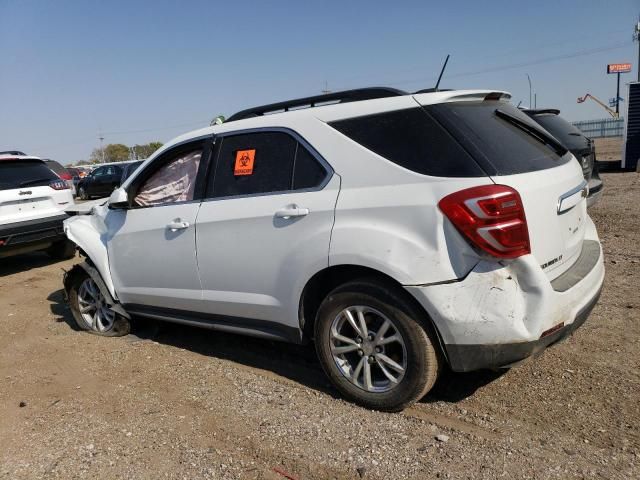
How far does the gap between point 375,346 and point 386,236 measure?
2.21 ft

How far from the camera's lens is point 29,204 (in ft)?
25.7

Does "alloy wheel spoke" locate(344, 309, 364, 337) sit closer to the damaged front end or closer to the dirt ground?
the dirt ground

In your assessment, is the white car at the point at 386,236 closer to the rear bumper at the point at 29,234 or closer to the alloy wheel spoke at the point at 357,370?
the alloy wheel spoke at the point at 357,370

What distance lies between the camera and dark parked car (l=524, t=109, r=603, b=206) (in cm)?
736

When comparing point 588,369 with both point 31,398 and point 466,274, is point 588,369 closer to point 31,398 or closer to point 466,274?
point 466,274

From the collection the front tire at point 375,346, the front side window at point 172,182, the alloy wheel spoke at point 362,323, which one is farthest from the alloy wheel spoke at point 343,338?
the front side window at point 172,182

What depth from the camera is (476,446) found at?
2.80 metres

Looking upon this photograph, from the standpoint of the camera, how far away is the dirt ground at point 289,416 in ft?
8.96

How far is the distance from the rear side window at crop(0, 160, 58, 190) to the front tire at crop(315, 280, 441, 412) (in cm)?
640

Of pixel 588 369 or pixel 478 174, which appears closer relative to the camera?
pixel 478 174

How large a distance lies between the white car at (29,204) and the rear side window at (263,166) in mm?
5115

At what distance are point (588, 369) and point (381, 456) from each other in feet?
5.46

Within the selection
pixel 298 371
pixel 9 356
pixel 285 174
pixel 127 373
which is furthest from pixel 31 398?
pixel 285 174

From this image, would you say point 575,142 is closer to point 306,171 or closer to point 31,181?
point 306,171
